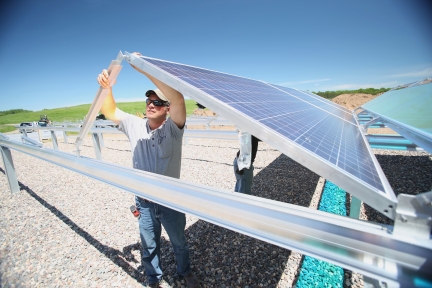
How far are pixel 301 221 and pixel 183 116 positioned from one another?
153 cm

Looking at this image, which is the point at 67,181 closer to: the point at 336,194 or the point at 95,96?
the point at 95,96

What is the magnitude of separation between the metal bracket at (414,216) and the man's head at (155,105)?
2083mm

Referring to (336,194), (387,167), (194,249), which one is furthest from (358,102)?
(194,249)

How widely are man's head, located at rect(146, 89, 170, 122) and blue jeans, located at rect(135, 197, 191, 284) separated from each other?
97cm

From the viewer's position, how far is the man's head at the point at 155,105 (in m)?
2.27

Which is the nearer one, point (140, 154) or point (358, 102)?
point (140, 154)

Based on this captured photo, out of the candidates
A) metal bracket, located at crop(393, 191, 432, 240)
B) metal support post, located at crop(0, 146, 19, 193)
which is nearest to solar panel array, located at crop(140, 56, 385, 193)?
metal bracket, located at crop(393, 191, 432, 240)

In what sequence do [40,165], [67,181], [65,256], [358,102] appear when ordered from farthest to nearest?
[358,102]
[40,165]
[67,181]
[65,256]

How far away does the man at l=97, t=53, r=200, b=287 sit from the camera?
7.30ft

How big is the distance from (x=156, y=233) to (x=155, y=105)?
1.48m

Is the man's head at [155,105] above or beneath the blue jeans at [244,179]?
above

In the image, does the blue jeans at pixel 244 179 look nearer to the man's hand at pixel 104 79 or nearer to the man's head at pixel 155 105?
the man's head at pixel 155 105

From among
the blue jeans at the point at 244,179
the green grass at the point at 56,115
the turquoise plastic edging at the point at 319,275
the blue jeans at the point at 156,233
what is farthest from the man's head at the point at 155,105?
the green grass at the point at 56,115

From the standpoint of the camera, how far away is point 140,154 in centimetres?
231
